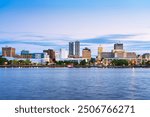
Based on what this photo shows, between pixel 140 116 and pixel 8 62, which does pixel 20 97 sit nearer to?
pixel 140 116

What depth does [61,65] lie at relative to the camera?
424 ft

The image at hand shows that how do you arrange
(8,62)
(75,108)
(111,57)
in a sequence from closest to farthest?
(75,108) → (8,62) → (111,57)

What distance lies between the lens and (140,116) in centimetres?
991

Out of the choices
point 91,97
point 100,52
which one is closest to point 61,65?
point 100,52

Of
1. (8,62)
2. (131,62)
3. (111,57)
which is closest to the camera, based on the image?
(8,62)

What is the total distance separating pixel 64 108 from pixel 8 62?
383 feet

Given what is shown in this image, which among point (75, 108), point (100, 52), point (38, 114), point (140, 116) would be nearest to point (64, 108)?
point (75, 108)

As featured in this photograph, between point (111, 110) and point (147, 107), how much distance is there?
121 cm

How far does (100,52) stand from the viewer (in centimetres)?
13788

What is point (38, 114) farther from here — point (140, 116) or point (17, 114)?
point (140, 116)

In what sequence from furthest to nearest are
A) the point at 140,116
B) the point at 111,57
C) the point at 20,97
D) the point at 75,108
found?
the point at 111,57 → the point at 20,97 → the point at 75,108 → the point at 140,116

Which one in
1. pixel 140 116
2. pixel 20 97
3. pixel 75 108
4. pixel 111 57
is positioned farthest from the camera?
pixel 111 57

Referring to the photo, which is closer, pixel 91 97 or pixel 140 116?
pixel 140 116

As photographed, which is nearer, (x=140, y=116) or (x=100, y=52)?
(x=140, y=116)
